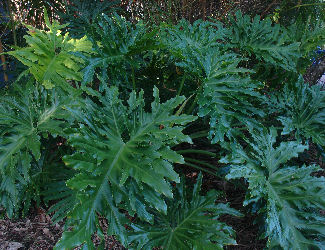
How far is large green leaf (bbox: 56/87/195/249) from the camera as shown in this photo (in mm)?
1167

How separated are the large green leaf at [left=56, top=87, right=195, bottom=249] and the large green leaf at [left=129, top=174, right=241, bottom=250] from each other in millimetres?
267

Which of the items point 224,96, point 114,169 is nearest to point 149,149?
point 114,169

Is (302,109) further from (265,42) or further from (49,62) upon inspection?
(49,62)

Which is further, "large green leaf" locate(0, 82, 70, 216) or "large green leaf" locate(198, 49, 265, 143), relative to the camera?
"large green leaf" locate(198, 49, 265, 143)

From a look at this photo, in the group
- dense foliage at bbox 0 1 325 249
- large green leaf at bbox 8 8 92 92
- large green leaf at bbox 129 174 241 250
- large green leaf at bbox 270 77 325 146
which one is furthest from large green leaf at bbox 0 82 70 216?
large green leaf at bbox 270 77 325 146

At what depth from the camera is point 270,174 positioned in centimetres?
156

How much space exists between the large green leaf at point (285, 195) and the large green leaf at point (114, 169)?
0.38 meters

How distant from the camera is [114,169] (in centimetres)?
131

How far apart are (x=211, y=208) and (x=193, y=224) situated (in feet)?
0.45

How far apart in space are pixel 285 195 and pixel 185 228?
20.9 inches

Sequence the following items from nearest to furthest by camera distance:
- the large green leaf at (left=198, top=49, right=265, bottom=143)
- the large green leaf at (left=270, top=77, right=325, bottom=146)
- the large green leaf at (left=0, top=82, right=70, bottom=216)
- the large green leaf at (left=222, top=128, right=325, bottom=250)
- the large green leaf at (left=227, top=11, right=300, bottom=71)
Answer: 1. the large green leaf at (left=222, top=128, right=325, bottom=250)
2. the large green leaf at (left=0, top=82, right=70, bottom=216)
3. the large green leaf at (left=198, top=49, right=265, bottom=143)
4. the large green leaf at (left=270, top=77, right=325, bottom=146)
5. the large green leaf at (left=227, top=11, right=300, bottom=71)

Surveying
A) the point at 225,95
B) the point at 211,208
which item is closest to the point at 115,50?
the point at 225,95

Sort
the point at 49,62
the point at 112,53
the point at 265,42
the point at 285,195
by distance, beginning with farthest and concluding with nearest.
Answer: the point at 265,42, the point at 49,62, the point at 112,53, the point at 285,195

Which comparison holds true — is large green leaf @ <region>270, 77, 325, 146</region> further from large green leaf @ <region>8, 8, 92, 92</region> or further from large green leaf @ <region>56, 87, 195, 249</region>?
large green leaf @ <region>8, 8, 92, 92</region>
